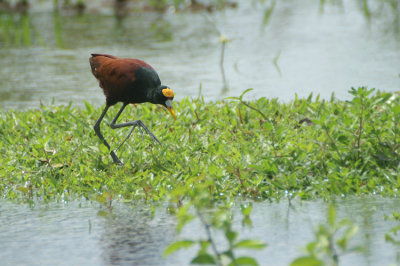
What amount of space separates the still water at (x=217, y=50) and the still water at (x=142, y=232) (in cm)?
293

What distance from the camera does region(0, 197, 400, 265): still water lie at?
3.68 metres

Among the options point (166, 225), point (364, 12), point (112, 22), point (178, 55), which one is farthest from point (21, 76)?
point (364, 12)

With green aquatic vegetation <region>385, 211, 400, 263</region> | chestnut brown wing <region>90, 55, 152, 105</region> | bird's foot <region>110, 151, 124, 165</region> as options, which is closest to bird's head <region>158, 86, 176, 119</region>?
chestnut brown wing <region>90, 55, 152, 105</region>

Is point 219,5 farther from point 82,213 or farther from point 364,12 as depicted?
point 82,213

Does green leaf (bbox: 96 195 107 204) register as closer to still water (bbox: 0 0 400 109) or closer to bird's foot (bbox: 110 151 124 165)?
bird's foot (bbox: 110 151 124 165)

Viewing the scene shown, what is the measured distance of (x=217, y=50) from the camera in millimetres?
9594

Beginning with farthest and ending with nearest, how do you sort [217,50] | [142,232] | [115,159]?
[217,50]
[115,159]
[142,232]

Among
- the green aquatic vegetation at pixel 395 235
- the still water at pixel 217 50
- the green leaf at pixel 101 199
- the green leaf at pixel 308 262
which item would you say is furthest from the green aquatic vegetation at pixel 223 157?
the green leaf at pixel 308 262

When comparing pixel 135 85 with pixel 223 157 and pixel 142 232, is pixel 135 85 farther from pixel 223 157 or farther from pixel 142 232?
pixel 142 232

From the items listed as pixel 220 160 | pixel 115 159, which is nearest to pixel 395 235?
pixel 220 160

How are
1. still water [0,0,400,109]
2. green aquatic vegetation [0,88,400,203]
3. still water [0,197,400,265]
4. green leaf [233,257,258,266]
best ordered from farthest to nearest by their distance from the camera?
still water [0,0,400,109]
green aquatic vegetation [0,88,400,203]
still water [0,197,400,265]
green leaf [233,257,258,266]

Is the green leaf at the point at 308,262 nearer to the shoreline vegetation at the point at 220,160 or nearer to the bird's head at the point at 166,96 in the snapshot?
the shoreline vegetation at the point at 220,160

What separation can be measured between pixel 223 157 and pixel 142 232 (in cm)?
128

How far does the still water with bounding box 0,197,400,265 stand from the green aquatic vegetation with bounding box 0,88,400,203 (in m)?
0.21
